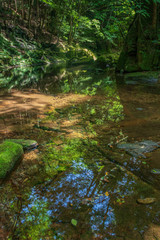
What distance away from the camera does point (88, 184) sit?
1860 mm

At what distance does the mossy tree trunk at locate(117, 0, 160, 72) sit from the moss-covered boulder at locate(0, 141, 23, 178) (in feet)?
29.1

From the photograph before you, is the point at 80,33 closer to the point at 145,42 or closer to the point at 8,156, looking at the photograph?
the point at 145,42

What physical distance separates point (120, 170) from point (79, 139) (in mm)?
923

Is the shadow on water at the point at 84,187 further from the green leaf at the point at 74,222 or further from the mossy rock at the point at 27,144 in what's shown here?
the mossy rock at the point at 27,144

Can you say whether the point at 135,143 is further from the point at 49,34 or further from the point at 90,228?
the point at 49,34

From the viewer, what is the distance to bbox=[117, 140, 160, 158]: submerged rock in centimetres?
239

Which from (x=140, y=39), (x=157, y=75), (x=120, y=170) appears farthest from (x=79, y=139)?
(x=140, y=39)

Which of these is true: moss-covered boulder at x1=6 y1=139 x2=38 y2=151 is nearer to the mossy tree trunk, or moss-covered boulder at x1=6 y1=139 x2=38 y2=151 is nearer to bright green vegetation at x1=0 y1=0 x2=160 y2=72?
bright green vegetation at x1=0 y1=0 x2=160 y2=72

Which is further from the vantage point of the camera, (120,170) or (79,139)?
(79,139)

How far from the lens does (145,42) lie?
30.9ft

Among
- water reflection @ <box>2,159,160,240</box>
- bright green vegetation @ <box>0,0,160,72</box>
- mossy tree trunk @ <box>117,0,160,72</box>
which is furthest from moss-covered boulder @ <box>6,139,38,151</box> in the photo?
mossy tree trunk @ <box>117,0,160,72</box>

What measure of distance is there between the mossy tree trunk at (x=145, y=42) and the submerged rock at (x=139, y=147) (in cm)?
792

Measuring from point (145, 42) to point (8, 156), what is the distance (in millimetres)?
9659

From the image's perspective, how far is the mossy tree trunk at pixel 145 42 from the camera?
9336 millimetres
